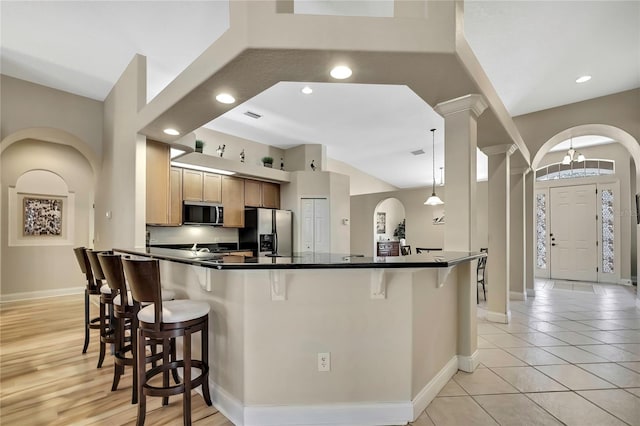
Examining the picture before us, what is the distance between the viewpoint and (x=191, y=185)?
214 inches

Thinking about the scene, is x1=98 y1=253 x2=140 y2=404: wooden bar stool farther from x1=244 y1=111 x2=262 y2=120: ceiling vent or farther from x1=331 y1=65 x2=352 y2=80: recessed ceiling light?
x1=244 y1=111 x2=262 y2=120: ceiling vent

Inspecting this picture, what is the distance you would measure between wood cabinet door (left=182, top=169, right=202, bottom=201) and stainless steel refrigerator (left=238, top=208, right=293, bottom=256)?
1.11m

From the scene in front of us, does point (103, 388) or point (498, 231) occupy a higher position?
point (498, 231)

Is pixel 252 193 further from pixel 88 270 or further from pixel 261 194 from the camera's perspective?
pixel 88 270

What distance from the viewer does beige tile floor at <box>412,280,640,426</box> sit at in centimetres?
200

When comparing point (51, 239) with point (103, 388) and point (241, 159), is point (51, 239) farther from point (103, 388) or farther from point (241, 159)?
point (103, 388)

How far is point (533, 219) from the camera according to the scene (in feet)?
18.6

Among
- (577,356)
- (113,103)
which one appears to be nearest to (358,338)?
(577,356)

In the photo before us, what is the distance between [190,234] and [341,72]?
4655 millimetres

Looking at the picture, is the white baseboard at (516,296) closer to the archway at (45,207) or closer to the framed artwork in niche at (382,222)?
the framed artwork in niche at (382,222)

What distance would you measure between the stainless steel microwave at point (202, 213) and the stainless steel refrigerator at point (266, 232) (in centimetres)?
69

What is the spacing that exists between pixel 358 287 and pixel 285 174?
16.6 ft

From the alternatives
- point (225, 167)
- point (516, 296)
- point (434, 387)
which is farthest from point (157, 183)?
point (516, 296)

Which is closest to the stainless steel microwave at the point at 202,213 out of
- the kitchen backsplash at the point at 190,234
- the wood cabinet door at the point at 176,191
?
the wood cabinet door at the point at 176,191
